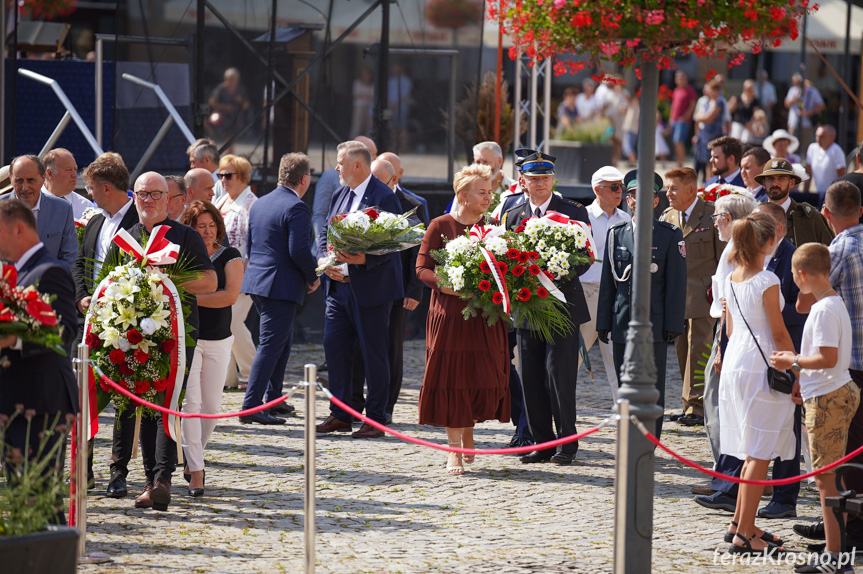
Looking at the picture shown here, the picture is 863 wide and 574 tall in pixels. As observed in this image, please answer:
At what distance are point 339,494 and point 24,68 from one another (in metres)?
8.96

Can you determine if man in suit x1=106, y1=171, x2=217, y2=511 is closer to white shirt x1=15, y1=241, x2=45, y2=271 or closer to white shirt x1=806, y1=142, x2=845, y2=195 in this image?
white shirt x1=15, y1=241, x2=45, y2=271

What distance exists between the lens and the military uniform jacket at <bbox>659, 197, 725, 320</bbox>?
9.24 m

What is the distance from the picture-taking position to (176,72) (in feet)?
44.0

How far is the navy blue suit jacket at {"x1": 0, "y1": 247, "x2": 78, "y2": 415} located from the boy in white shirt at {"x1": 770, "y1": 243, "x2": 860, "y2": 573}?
11.8 ft

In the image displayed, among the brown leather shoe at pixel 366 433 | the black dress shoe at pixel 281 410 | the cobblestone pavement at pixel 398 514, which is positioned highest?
the black dress shoe at pixel 281 410

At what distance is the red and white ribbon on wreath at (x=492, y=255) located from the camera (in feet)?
24.8

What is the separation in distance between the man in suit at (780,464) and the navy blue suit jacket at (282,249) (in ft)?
11.5

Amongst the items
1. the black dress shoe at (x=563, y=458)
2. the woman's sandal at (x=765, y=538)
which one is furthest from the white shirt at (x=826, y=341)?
the black dress shoe at (x=563, y=458)

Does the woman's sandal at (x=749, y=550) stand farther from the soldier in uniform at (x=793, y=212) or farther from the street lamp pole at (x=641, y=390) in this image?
the soldier in uniform at (x=793, y=212)

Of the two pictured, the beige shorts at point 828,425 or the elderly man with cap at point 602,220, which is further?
the elderly man with cap at point 602,220

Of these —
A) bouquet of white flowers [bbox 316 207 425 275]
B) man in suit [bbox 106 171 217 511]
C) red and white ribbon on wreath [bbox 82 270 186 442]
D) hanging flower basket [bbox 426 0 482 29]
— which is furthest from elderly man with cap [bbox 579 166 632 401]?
hanging flower basket [bbox 426 0 482 29]

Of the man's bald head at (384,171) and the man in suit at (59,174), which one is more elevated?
the man's bald head at (384,171)

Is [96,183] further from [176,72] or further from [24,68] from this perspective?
[24,68]

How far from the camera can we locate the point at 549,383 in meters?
8.18
